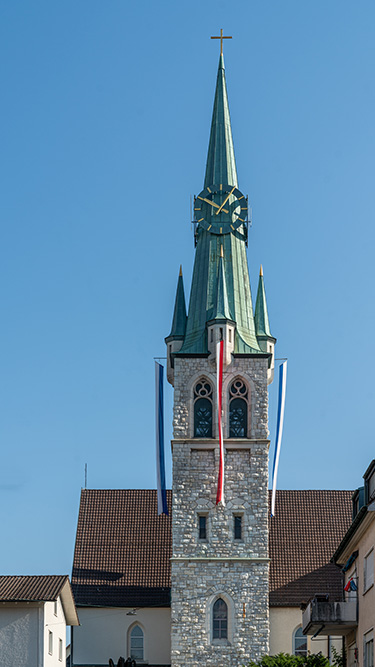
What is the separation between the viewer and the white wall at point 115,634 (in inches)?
2269

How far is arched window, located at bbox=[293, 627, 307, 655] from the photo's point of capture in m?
57.1

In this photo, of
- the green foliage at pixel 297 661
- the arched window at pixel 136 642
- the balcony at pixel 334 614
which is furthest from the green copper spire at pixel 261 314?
the balcony at pixel 334 614

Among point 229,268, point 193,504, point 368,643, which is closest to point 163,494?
point 193,504

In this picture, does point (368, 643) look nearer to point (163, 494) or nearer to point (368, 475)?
point (368, 475)

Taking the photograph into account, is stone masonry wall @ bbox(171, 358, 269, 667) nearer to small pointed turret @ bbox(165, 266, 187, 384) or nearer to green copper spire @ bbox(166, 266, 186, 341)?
small pointed turret @ bbox(165, 266, 187, 384)

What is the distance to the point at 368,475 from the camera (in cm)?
3347

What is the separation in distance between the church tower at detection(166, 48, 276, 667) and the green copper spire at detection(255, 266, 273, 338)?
6 centimetres

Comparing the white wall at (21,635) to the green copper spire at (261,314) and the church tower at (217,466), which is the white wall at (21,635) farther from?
the green copper spire at (261,314)

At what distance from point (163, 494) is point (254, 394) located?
5.80m

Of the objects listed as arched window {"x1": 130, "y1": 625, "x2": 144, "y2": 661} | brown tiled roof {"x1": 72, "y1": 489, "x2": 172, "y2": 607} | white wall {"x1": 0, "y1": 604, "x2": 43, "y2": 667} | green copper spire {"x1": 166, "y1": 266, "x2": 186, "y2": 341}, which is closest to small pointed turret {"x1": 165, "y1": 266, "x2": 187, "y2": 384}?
green copper spire {"x1": 166, "y1": 266, "x2": 186, "y2": 341}

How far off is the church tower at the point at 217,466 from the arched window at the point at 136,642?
547 cm

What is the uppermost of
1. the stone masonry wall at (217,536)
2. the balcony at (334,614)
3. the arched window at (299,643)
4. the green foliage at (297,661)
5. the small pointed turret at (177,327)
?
the small pointed turret at (177,327)

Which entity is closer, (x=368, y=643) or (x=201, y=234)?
(x=368, y=643)

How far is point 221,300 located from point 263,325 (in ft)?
8.93
